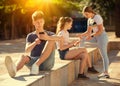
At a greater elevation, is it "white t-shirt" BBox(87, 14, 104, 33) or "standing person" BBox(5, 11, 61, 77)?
"white t-shirt" BBox(87, 14, 104, 33)

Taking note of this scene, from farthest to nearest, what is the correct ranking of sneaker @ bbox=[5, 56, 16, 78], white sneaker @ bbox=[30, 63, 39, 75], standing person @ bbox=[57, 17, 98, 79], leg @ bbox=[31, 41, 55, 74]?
1. standing person @ bbox=[57, 17, 98, 79]
2. leg @ bbox=[31, 41, 55, 74]
3. white sneaker @ bbox=[30, 63, 39, 75]
4. sneaker @ bbox=[5, 56, 16, 78]

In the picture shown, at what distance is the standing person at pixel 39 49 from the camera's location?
6.43m

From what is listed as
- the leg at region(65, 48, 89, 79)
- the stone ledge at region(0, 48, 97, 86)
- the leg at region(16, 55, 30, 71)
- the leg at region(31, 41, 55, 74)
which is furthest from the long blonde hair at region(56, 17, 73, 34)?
the leg at region(16, 55, 30, 71)

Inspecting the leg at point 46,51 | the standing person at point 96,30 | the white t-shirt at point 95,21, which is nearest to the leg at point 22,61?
the leg at point 46,51

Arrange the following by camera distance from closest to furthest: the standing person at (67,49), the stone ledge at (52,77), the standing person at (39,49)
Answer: the stone ledge at (52,77) < the standing person at (39,49) < the standing person at (67,49)

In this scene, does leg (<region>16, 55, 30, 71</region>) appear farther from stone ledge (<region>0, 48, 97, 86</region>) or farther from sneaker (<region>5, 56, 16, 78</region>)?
sneaker (<region>5, 56, 16, 78</region>)

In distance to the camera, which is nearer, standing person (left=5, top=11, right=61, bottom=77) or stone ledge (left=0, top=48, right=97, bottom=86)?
stone ledge (left=0, top=48, right=97, bottom=86)

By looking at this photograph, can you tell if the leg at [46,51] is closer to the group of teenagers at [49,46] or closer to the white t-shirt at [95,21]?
the group of teenagers at [49,46]

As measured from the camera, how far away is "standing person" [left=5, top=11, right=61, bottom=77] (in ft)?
21.1

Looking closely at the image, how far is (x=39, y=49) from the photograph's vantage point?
6.84m

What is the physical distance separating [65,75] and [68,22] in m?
1.19

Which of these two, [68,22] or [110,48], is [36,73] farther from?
[110,48]

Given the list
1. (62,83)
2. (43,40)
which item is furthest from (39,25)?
(62,83)

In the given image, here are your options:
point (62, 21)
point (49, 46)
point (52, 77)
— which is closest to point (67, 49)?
point (62, 21)
